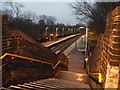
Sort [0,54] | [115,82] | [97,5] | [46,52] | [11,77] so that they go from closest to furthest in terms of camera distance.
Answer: [115,82]
[0,54]
[11,77]
[46,52]
[97,5]

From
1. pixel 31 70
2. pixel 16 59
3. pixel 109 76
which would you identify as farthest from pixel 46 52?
pixel 109 76

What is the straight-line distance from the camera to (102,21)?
14203 millimetres

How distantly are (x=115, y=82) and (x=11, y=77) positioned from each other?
357 centimetres

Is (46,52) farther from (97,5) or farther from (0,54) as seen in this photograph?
(97,5)

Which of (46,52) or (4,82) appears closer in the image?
(4,82)

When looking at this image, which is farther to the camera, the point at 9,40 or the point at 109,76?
the point at 9,40

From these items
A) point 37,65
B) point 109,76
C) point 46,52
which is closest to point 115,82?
point 109,76

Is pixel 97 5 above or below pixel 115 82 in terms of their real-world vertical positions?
above

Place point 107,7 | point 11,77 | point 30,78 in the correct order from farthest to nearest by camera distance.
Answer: point 107,7
point 30,78
point 11,77

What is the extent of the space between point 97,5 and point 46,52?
32.5 ft

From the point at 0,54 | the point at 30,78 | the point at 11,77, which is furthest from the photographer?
the point at 30,78

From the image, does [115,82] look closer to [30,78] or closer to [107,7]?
[30,78]

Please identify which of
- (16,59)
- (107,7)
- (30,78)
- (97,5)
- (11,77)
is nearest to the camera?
(11,77)

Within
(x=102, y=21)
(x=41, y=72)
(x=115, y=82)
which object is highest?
(x=102, y=21)
